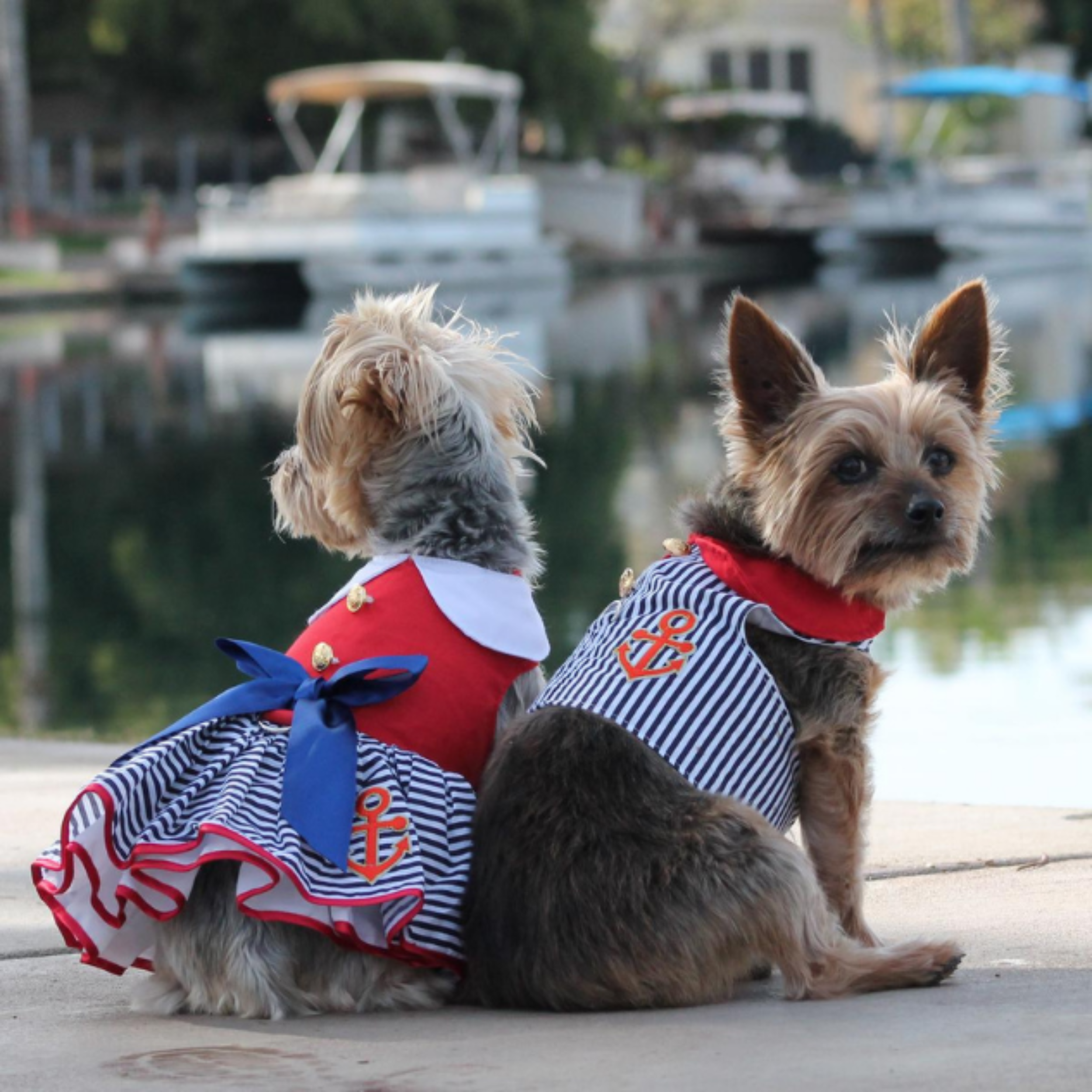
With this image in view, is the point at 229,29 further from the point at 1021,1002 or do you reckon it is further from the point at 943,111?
the point at 1021,1002

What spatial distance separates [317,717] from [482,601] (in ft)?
1.63

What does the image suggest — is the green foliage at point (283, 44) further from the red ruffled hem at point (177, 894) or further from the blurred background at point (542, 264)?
the red ruffled hem at point (177, 894)

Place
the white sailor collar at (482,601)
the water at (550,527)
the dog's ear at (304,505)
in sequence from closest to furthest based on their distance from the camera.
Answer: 1. the white sailor collar at (482,601)
2. the dog's ear at (304,505)
3. the water at (550,527)

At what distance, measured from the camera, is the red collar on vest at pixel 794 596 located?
14.4ft

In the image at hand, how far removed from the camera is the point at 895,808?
6570 millimetres

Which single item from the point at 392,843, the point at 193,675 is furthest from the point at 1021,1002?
the point at 193,675

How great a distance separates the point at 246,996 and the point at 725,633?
1.29 meters

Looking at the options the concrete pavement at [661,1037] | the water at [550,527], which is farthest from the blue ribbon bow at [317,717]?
the water at [550,527]

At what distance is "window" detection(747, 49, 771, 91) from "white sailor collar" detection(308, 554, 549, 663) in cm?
7513

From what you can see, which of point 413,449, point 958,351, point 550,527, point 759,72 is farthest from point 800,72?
point 413,449

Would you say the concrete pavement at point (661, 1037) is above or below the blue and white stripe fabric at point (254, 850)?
below

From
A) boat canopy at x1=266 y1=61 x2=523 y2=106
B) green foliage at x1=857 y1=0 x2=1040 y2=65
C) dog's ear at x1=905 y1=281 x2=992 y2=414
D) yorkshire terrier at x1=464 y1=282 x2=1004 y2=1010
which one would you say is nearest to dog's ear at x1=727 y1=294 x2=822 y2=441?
yorkshire terrier at x1=464 y1=282 x2=1004 y2=1010

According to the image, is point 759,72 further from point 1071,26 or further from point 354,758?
point 354,758

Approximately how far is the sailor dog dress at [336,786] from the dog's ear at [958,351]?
1.11 metres
